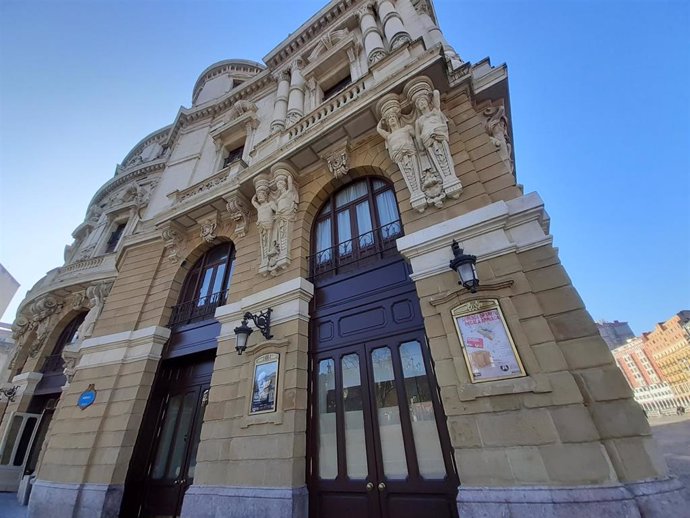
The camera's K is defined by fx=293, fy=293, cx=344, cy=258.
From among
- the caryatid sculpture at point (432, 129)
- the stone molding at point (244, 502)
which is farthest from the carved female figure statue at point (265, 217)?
the stone molding at point (244, 502)

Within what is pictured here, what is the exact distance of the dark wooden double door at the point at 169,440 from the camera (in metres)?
6.73

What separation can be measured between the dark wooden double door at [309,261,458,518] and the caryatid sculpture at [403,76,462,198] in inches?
71.6

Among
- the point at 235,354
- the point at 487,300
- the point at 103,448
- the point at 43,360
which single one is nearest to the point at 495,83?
the point at 487,300

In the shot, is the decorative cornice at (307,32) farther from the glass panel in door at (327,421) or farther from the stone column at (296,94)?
the glass panel in door at (327,421)

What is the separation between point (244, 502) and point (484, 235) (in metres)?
5.84

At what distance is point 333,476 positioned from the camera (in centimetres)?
491

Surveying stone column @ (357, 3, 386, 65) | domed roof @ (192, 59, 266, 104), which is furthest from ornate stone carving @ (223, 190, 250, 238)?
domed roof @ (192, 59, 266, 104)

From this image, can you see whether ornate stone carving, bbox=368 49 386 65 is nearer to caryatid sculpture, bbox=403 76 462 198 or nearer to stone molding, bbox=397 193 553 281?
caryatid sculpture, bbox=403 76 462 198

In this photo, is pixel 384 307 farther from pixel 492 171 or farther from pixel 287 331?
pixel 492 171

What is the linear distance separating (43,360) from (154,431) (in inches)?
444

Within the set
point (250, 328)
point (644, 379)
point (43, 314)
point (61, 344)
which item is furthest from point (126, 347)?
point (644, 379)

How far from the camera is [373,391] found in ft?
17.0

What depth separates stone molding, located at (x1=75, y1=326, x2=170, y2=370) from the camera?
825 centimetres

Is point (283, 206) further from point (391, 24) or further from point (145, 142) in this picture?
point (145, 142)
